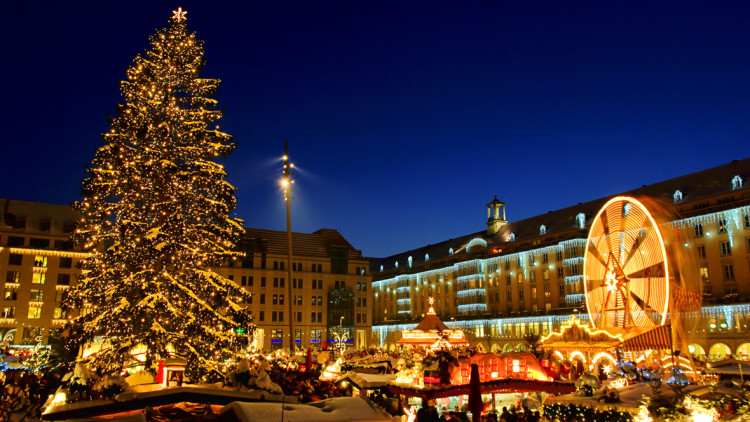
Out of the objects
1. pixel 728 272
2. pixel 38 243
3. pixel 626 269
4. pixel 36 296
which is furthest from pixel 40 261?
pixel 728 272

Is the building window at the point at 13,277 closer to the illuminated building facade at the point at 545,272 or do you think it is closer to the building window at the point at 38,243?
the building window at the point at 38,243

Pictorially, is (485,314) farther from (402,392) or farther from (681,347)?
(402,392)

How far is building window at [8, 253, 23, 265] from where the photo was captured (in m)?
69.7

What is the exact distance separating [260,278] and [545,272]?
39.1m

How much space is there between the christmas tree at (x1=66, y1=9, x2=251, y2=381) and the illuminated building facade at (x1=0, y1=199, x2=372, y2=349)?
45.3 m

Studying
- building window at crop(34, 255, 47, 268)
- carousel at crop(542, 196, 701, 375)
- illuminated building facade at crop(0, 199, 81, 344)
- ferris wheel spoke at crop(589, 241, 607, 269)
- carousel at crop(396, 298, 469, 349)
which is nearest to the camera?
carousel at crop(542, 196, 701, 375)

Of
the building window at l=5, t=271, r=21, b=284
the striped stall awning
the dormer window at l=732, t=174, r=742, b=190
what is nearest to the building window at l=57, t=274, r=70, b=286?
the building window at l=5, t=271, r=21, b=284

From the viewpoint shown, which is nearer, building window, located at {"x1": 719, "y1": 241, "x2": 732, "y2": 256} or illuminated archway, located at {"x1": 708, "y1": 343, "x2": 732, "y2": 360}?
illuminated archway, located at {"x1": 708, "y1": 343, "x2": 732, "y2": 360}

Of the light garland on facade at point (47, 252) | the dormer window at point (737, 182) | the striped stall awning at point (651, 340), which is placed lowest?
the striped stall awning at point (651, 340)

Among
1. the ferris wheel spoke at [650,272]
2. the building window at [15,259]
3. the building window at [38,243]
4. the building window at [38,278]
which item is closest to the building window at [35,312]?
the building window at [38,278]

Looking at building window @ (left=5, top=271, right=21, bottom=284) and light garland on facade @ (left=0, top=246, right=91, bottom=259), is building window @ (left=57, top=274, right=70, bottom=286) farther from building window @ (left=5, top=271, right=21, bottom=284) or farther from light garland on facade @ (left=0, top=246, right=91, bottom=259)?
building window @ (left=5, top=271, right=21, bottom=284)

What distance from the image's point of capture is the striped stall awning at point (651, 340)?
26.7m

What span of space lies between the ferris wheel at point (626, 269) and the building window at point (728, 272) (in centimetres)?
2995

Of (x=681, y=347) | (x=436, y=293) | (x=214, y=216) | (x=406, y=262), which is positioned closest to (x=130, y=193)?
(x=214, y=216)
